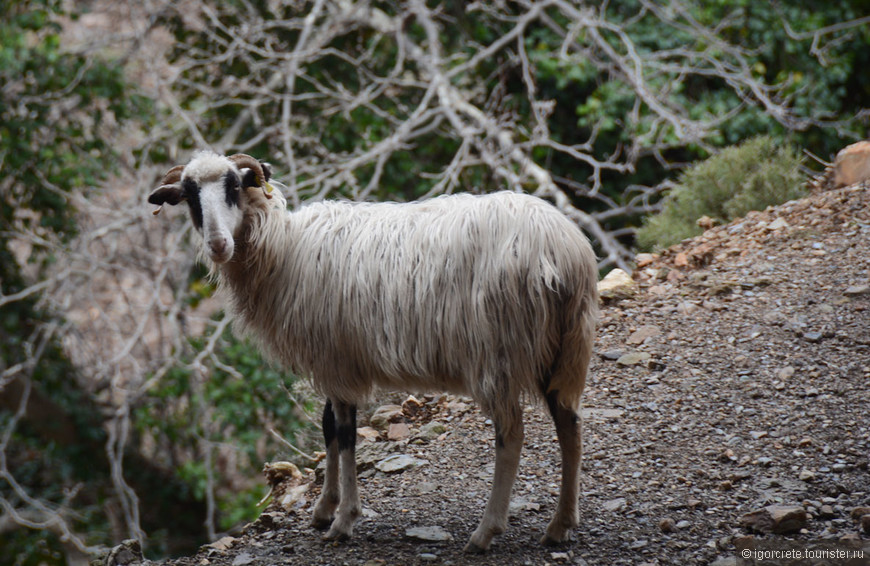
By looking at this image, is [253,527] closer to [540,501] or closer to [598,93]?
[540,501]

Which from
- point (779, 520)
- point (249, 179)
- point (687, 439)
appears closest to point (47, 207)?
point (249, 179)

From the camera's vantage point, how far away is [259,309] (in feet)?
13.8

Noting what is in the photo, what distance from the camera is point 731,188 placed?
7.05 m

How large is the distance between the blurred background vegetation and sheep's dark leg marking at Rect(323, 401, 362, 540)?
12.8 feet

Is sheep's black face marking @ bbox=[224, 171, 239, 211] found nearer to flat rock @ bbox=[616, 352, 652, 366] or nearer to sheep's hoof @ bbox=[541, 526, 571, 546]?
sheep's hoof @ bbox=[541, 526, 571, 546]

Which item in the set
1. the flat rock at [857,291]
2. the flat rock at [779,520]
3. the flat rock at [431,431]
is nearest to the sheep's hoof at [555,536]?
the flat rock at [779,520]

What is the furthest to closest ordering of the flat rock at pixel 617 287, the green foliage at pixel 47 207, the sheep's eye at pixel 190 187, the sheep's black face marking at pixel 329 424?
the green foliage at pixel 47 207, the flat rock at pixel 617 287, the sheep's black face marking at pixel 329 424, the sheep's eye at pixel 190 187

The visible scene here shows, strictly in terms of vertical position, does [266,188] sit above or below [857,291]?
above

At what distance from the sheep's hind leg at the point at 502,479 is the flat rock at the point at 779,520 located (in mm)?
1001

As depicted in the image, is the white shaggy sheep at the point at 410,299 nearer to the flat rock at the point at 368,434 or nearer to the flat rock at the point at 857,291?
the flat rock at the point at 368,434

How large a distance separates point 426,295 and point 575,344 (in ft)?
2.20

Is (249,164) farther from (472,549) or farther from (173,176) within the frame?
(472,549)

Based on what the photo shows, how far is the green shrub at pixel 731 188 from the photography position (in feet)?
22.5

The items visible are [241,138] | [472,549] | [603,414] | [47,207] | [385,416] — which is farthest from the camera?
[241,138]
